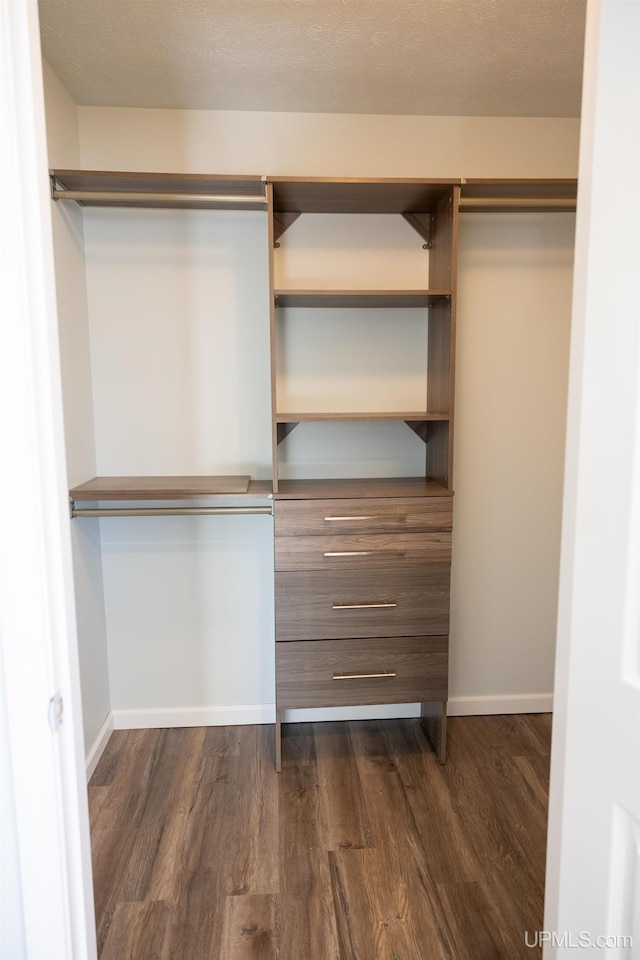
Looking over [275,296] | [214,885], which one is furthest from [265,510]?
[214,885]

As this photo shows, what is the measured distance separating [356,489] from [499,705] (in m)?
1.29

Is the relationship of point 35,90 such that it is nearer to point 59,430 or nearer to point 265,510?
point 59,430

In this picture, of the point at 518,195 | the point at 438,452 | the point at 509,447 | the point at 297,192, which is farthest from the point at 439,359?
the point at 297,192

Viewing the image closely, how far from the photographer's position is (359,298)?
7.51ft

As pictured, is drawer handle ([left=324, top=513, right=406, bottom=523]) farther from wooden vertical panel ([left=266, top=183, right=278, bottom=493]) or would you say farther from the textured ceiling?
the textured ceiling

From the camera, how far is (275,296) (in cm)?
222

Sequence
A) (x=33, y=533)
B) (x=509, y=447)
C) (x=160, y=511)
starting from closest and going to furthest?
1. (x=33, y=533)
2. (x=160, y=511)
3. (x=509, y=447)

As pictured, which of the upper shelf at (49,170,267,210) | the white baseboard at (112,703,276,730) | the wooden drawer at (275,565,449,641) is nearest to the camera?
the upper shelf at (49,170,267,210)

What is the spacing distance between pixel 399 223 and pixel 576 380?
1.79 metres

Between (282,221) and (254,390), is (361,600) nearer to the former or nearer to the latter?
(254,390)

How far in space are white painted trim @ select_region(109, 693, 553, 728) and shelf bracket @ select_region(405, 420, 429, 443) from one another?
1157 mm

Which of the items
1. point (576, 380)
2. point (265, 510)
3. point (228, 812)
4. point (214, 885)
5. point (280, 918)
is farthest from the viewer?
point (265, 510)

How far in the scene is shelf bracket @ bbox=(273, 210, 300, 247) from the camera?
2.46 meters

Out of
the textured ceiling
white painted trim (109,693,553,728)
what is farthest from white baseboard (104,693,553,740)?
the textured ceiling
